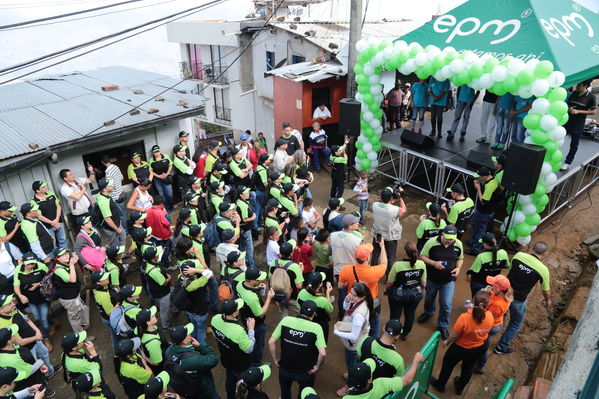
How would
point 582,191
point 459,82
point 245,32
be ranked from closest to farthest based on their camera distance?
1. point 459,82
2. point 582,191
3. point 245,32

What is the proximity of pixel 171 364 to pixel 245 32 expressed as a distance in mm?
17659

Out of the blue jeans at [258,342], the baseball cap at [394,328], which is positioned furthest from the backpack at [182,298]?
the baseball cap at [394,328]

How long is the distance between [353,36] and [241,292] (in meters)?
7.17

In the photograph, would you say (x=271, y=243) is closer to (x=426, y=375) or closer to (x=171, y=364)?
(x=171, y=364)

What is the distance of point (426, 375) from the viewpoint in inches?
165

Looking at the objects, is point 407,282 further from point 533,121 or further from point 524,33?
point 524,33

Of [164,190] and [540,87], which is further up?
[540,87]

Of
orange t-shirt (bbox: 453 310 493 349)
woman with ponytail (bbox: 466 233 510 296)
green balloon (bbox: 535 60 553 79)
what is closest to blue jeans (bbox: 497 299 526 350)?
woman with ponytail (bbox: 466 233 510 296)

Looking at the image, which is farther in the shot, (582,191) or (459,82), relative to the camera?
(582,191)

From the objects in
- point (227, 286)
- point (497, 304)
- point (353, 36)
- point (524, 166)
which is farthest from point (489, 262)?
point (353, 36)

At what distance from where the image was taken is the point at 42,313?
18.7ft

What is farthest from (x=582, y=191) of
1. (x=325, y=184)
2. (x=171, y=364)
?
(x=171, y=364)

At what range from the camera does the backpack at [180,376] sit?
4.06 m

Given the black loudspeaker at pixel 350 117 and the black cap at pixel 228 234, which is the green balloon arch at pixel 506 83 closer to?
the black loudspeaker at pixel 350 117
